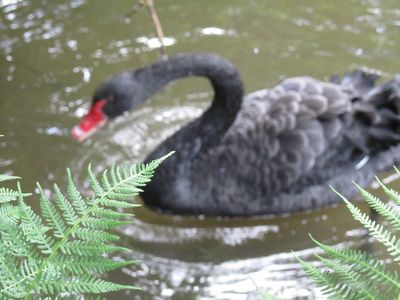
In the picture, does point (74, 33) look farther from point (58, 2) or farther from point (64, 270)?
point (64, 270)

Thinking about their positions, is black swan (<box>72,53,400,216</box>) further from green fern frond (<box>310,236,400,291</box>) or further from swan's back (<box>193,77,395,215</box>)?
green fern frond (<box>310,236,400,291</box>)

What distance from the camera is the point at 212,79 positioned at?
357 centimetres

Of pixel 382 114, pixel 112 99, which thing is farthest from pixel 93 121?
pixel 382 114

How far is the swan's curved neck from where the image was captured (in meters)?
3.42

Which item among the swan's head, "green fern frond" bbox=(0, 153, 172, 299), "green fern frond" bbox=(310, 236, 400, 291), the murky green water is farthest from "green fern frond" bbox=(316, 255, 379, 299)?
the swan's head

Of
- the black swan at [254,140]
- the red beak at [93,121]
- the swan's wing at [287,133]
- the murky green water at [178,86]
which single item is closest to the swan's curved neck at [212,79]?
the black swan at [254,140]

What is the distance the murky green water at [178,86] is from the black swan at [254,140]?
0.42 ft

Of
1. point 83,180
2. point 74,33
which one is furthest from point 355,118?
point 74,33

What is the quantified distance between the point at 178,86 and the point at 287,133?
1242 mm

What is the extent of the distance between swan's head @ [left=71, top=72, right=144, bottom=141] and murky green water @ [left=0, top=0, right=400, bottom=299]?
0.49m

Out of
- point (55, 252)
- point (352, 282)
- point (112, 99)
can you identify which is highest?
point (55, 252)

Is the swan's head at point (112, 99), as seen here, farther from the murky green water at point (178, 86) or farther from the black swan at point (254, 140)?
the murky green water at point (178, 86)

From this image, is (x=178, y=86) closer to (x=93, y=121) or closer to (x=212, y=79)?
(x=212, y=79)

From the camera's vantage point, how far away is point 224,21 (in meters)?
5.05
